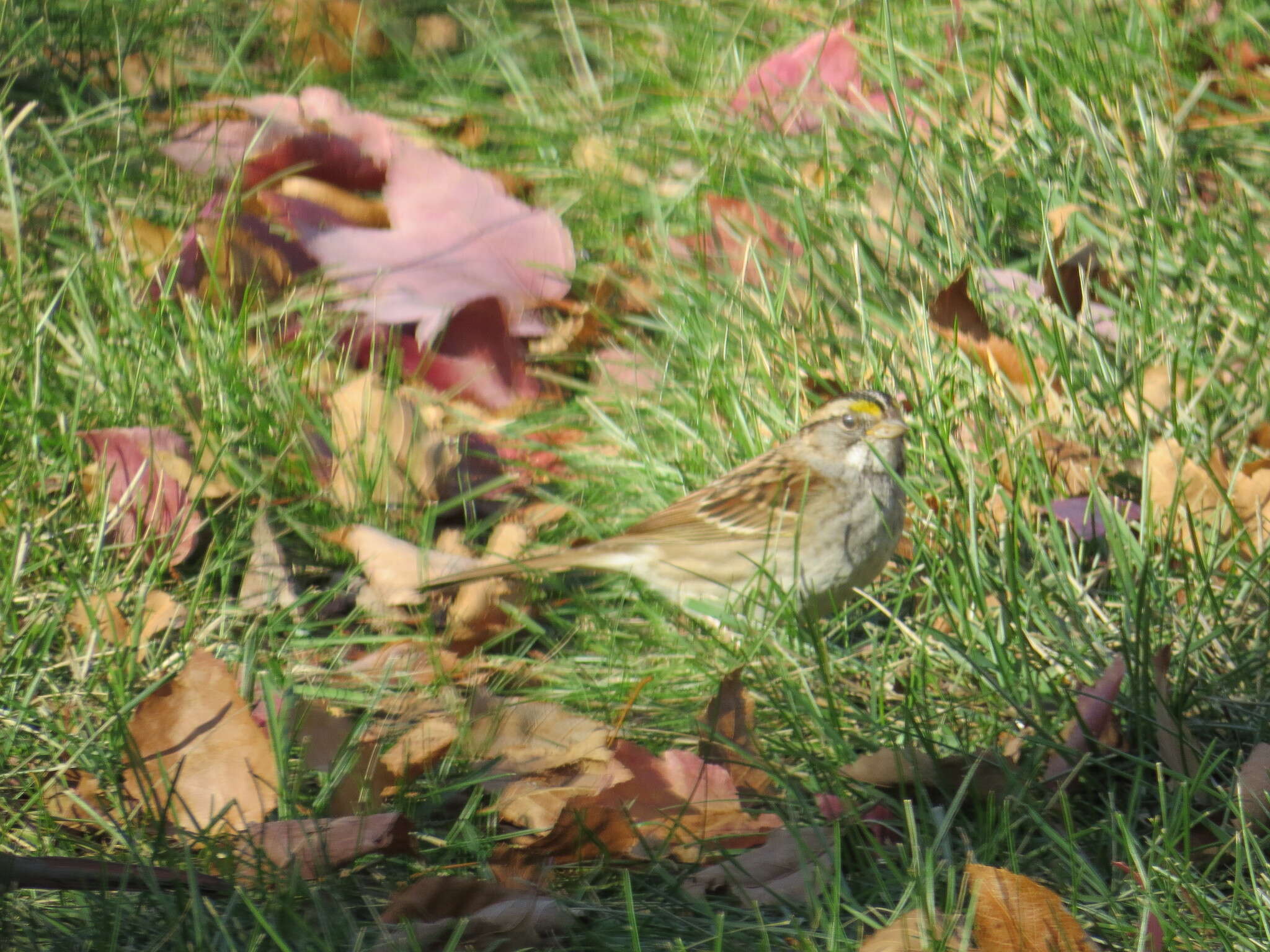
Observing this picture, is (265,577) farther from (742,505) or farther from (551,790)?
(742,505)

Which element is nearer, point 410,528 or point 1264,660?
point 1264,660

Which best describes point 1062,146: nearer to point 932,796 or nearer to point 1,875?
point 932,796

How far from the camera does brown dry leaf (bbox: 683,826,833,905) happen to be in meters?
2.20

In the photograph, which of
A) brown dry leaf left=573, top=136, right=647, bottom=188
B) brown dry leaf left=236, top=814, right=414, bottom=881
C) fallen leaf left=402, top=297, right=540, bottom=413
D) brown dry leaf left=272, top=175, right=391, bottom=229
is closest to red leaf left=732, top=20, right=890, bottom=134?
brown dry leaf left=573, top=136, right=647, bottom=188

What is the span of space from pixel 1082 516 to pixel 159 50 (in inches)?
127

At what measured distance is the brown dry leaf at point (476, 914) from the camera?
2100mm

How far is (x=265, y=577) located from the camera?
3184mm

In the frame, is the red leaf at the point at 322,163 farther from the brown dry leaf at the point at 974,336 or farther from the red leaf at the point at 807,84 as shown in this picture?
the brown dry leaf at the point at 974,336

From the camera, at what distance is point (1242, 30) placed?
14.5ft

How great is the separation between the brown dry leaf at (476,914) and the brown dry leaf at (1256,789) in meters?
1.04

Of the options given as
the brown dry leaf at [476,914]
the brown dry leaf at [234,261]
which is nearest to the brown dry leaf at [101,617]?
the brown dry leaf at [476,914]

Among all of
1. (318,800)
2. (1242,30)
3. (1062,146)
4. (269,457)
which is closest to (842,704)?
(318,800)

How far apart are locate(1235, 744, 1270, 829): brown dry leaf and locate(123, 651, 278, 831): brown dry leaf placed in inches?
58.9

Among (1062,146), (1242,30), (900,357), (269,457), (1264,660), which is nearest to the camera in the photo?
(1264,660)
